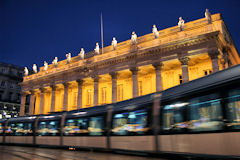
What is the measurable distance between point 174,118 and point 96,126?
20.3 ft

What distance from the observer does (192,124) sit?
8.44 meters

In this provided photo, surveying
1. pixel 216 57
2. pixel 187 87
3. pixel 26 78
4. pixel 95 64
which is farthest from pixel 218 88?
pixel 26 78

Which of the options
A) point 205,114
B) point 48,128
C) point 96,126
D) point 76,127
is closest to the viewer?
point 205,114

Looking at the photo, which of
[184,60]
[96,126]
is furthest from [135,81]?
[96,126]

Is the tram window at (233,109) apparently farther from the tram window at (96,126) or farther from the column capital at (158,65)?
the column capital at (158,65)

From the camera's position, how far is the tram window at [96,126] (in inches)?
529

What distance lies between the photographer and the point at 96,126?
13.8 metres

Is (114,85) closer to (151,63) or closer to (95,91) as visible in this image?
(95,91)

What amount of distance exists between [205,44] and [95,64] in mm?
16886

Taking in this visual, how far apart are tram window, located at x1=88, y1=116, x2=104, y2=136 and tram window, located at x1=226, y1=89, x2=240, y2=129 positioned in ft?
26.1

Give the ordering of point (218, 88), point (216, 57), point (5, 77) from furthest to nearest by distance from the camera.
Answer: point (5, 77) → point (216, 57) → point (218, 88)

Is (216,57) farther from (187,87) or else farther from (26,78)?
(26,78)

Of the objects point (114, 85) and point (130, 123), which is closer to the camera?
point (130, 123)

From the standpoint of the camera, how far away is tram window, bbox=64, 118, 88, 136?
14508mm
